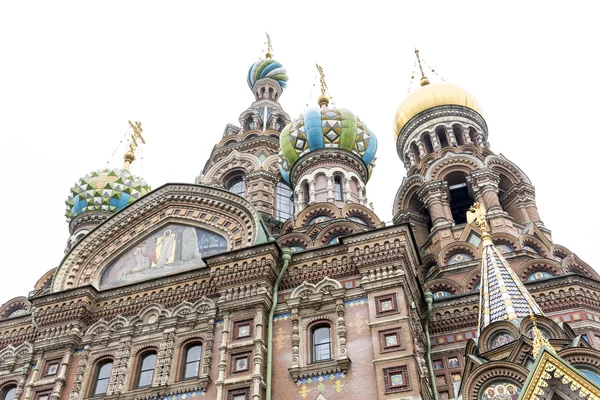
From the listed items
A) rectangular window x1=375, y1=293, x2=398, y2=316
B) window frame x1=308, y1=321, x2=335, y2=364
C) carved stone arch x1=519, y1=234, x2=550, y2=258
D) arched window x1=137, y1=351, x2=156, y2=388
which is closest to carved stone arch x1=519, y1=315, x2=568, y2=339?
rectangular window x1=375, y1=293, x2=398, y2=316

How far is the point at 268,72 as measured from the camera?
23.3 metres

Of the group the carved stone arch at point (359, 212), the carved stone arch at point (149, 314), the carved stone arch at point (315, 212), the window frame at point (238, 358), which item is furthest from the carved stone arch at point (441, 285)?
the carved stone arch at point (149, 314)

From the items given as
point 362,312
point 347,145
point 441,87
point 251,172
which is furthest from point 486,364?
point 441,87

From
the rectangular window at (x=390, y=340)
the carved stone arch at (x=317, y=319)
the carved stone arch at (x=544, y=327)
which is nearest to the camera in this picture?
the carved stone arch at (x=544, y=327)

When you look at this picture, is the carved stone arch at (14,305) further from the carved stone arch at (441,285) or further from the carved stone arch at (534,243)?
the carved stone arch at (534,243)

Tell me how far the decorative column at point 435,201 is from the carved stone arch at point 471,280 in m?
1.83

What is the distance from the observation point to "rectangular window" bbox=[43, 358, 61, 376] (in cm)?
952

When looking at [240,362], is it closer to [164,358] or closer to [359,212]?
[164,358]

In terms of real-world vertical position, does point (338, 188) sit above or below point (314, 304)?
above

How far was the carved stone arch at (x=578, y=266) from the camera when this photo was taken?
12328 millimetres

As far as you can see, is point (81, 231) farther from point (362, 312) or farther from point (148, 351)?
point (362, 312)

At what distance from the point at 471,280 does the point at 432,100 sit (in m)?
7.55

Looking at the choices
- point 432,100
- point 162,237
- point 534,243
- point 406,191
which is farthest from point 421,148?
point 162,237

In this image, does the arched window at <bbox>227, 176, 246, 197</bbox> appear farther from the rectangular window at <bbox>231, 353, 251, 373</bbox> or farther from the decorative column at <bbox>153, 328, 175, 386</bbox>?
the rectangular window at <bbox>231, 353, 251, 373</bbox>
